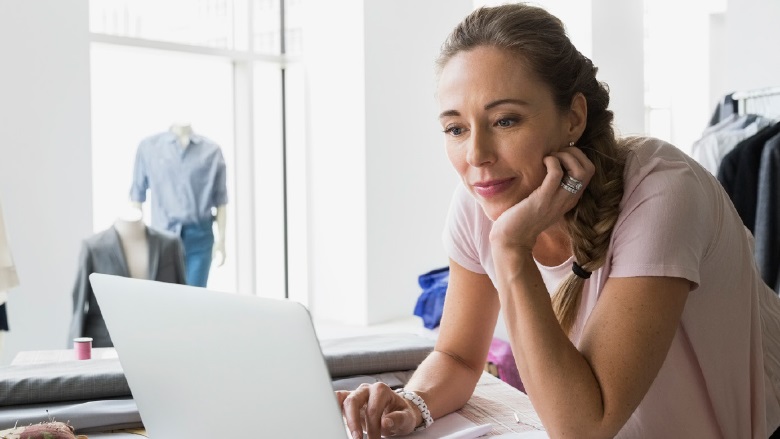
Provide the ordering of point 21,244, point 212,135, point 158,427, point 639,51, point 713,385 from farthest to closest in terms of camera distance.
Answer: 1. point 639,51
2. point 212,135
3. point 21,244
4. point 713,385
5. point 158,427

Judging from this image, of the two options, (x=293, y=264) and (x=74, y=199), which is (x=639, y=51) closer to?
(x=293, y=264)

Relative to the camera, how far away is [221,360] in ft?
2.71

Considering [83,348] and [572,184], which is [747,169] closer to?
[572,184]

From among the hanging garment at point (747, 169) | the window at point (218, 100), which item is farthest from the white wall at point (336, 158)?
the hanging garment at point (747, 169)

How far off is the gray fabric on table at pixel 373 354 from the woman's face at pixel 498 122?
0.35 m

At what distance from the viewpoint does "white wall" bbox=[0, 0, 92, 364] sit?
13.7 feet

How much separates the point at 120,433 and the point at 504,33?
2.50 feet

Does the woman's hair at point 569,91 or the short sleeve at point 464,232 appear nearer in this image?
the woman's hair at point 569,91

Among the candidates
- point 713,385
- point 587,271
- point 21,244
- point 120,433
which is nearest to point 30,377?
point 120,433

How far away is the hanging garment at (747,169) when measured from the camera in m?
3.16

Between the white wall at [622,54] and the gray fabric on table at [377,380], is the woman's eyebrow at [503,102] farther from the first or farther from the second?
the white wall at [622,54]

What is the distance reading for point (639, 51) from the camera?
610cm

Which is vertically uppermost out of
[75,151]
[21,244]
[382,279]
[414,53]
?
[414,53]

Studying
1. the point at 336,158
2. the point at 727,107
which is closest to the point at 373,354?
the point at 727,107
